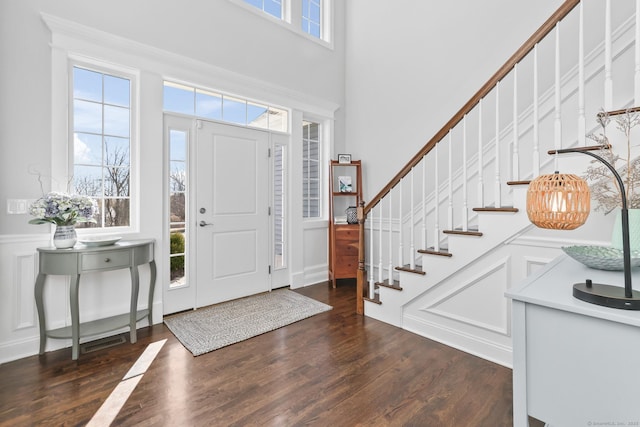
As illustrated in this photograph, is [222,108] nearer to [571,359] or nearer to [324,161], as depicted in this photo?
[324,161]

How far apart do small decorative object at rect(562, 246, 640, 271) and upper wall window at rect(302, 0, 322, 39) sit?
169 inches

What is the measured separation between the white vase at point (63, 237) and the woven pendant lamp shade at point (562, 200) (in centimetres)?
304

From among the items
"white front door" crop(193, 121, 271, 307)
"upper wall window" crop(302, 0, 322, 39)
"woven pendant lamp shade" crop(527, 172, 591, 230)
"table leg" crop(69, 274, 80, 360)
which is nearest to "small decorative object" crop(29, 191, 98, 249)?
"table leg" crop(69, 274, 80, 360)

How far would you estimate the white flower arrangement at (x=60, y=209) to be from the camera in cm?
224

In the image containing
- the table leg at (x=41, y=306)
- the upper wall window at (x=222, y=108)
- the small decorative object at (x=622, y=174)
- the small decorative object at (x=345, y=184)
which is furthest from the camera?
the small decorative object at (x=345, y=184)

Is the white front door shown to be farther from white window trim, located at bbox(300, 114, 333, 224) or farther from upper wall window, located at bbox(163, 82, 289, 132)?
white window trim, located at bbox(300, 114, 333, 224)

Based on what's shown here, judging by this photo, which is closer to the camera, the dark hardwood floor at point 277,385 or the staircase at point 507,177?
the dark hardwood floor at point 277,385

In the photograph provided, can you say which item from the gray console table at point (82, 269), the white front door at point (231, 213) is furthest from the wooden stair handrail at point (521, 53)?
the gray console table at point (82, 269)

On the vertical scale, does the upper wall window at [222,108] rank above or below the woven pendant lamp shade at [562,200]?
above

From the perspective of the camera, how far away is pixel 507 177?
3.15 metres

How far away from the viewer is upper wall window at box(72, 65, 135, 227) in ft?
8.69

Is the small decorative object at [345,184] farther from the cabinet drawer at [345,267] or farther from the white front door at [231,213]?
the white front door at [231,213]

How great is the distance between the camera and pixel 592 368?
953 millimetres

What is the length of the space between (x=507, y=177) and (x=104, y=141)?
3.92m
